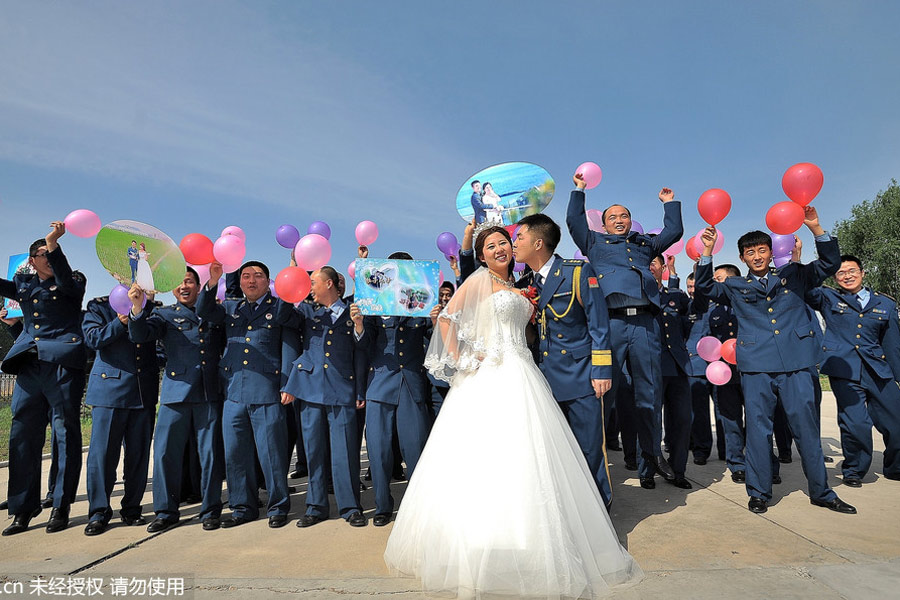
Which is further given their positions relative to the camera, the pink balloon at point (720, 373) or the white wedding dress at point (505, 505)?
the pink balloon at point (720, 373)

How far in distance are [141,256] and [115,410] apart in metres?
1.42

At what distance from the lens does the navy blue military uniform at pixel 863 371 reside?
542 centimetres

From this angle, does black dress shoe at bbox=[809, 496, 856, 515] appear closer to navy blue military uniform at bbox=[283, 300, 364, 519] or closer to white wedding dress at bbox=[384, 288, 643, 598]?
white wedding dress at bbox=[384, 288, 643, 598]

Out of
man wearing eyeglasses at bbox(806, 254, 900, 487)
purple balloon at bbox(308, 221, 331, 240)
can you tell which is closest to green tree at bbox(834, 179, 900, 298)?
man wearing eyeglasses at bbox(806, 254, 900, 487)

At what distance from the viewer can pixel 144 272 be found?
14.1 feet

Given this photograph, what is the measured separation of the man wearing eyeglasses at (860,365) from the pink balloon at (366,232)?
485 centimetres

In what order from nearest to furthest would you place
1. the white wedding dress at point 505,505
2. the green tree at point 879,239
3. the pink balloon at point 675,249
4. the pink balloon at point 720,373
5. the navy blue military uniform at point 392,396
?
the white wedding dress at point 505,505 < the navy blue military uniform at point 392,396 < the pink balloon at point 720,373 < the pink balloon at point 675,249 < the green tree at point 879,239

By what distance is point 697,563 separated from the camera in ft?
10.8

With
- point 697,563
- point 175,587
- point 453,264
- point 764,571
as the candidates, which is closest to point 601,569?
point 697,563

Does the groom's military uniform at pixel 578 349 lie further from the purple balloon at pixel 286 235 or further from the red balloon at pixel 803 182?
the purple balloon at pixel 286 235

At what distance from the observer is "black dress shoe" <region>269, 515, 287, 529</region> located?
4.38 meters

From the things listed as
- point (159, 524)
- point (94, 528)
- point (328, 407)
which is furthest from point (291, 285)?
point (94, 528)

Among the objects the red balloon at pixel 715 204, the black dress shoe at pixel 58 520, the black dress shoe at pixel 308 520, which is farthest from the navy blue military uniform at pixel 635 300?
the black dress shoe at pixel 58 520

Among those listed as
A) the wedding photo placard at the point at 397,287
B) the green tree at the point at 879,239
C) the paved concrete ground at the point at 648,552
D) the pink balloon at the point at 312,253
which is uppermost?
the green tree at the point at 879,239
